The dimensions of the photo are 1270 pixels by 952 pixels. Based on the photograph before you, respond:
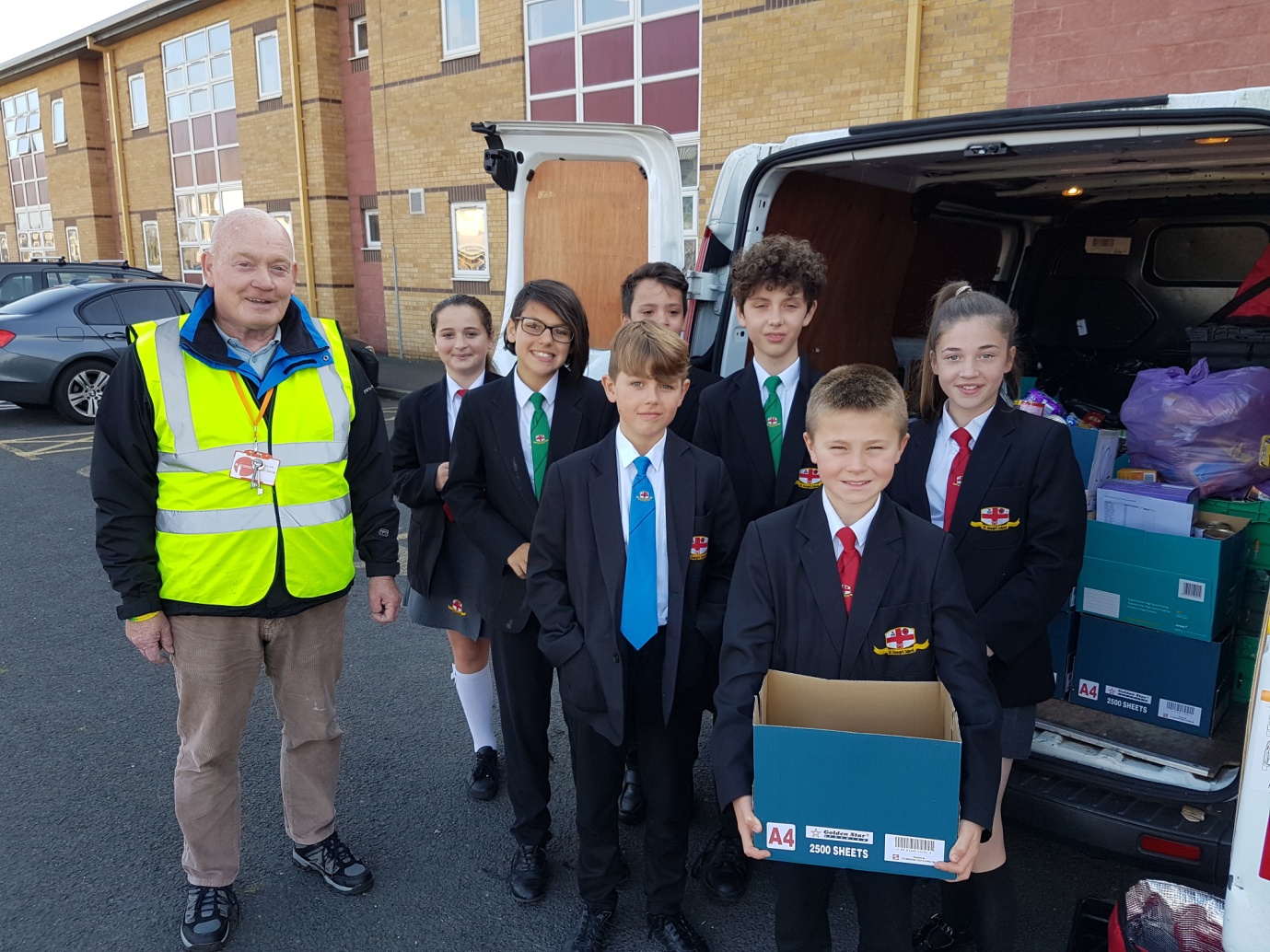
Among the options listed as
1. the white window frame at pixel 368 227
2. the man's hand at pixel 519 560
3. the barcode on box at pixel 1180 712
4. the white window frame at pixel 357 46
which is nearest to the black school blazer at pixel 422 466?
the man's hand at pixel 519 560

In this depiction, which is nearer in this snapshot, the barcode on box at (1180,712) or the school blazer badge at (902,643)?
the school blazer badge at (902,643)

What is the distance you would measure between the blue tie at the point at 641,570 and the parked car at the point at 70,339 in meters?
8.12

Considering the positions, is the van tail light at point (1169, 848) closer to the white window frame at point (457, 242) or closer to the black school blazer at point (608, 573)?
the black school blazer at point (608, 573)

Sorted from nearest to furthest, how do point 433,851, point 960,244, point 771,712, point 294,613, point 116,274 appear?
1. point 771,712
2. point 294,613
3. point 433,851
4. point 960,244
5. point 116,274

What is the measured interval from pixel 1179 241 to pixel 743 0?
7.38m

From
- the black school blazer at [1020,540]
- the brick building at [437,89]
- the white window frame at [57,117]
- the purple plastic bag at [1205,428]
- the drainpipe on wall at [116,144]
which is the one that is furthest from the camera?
the white window frame at [57,117]

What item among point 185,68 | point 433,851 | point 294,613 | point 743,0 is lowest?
point 433,851

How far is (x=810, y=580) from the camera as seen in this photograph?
79.4 inches

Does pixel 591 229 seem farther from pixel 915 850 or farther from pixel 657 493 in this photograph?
pixel 915 850

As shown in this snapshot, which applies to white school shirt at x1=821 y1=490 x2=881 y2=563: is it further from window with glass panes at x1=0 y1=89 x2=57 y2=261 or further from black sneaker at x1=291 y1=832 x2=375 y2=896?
window with glass panes at x1=0 y1=89 x2=57 y2=261

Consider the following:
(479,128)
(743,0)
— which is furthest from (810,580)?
(743,0)

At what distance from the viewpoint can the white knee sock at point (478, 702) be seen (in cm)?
332

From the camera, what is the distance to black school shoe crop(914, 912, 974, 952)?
241cm

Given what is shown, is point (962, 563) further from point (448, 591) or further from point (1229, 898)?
point (448, 591)
